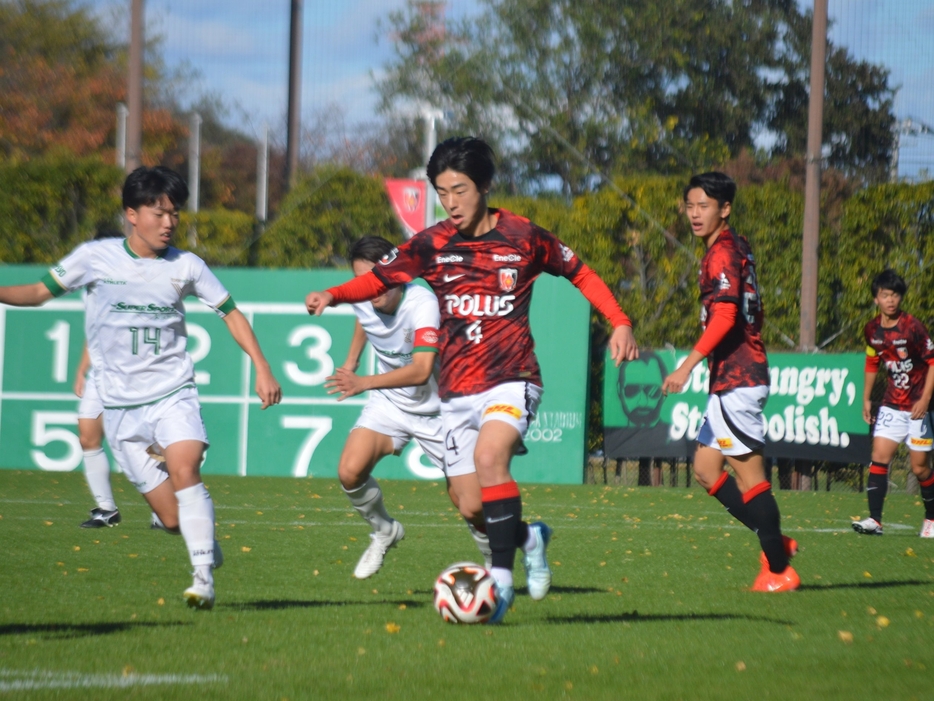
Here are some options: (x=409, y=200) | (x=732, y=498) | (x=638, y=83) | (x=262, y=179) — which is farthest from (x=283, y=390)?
(x=262, y=179)

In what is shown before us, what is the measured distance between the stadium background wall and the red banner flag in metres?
2.57

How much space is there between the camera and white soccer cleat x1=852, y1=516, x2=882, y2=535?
35.8 feet

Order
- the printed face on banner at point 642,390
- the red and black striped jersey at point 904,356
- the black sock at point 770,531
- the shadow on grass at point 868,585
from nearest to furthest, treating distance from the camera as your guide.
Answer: the black sock at point 770,531
the shadow on grass at point 868,585
the red and black striped jersey at point 904,356
the printed face on banner at point 642,390

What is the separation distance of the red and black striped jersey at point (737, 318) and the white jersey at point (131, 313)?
265 centimetres

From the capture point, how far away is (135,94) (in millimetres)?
20031

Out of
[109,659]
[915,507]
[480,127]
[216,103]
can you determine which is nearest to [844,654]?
[109,659]

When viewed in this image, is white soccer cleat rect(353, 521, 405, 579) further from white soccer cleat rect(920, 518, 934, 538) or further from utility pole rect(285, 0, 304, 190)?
utility pole rect(285, 0, 304, 190)

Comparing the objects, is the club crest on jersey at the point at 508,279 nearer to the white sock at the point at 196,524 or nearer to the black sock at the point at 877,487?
the white sock at the point at 196,524

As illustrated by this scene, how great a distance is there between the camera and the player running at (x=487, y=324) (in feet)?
19.1

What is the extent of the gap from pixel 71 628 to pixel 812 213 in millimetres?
15195

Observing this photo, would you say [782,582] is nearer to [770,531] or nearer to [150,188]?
[770,531]

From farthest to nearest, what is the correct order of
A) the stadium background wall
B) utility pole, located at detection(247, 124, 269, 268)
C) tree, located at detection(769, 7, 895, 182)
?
1. utility pole, located at detection(247, 124, 269, 268)
2. tree, located at detection(769, 7, 895, 182)
3. the stadium background wall

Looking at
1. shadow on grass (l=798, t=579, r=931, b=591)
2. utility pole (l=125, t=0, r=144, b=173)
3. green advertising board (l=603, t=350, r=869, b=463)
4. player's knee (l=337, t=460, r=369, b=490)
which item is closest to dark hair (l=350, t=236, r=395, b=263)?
player's knee (l=337, t=460, r=369, b=490)

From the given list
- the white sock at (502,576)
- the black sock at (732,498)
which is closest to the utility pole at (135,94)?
the black sock at (732,498)
